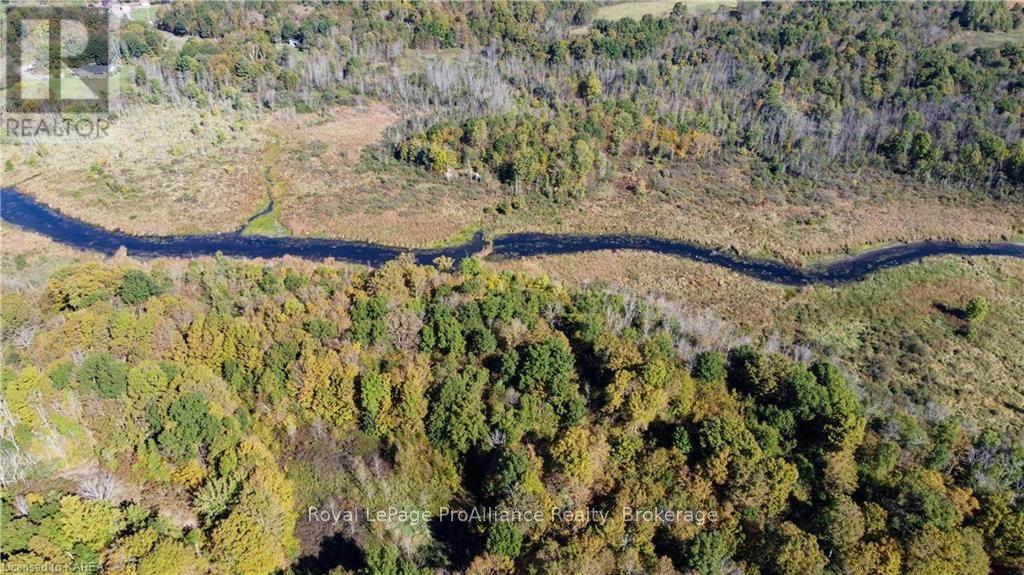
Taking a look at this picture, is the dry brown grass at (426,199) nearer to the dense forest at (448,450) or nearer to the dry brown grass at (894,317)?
the dry brown grass at (894,317)

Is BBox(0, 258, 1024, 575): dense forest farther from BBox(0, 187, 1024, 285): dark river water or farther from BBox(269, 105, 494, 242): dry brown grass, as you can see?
BBox(269, 105, 494, 242): dry brown grass

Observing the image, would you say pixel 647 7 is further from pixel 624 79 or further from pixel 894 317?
pixel 894 317

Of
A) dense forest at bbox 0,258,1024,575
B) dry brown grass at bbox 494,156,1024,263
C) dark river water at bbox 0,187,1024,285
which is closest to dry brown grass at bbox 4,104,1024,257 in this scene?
dry brown grass at bbox 494,156,1024,263

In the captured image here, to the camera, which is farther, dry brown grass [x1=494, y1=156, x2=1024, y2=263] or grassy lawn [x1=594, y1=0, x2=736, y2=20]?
grassy lawn [x1=594, y1=0, x2=736, y2=20]

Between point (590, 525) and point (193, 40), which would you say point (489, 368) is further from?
point (193, 40)

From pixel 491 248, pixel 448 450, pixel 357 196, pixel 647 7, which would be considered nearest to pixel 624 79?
pixel 647 7

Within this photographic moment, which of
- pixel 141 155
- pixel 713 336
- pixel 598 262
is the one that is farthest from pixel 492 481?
pixel 141 155
